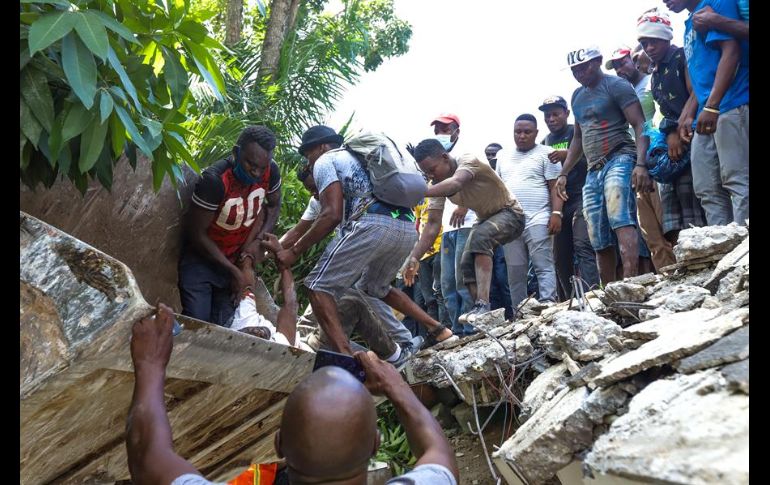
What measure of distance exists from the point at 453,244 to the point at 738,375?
200 inches

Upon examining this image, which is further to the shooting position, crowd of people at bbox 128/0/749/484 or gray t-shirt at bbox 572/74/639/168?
gray t-shirt at bbox 572/74/639/168

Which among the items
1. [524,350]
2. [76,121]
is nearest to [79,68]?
[76,121]

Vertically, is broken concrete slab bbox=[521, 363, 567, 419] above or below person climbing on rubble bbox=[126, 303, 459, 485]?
below

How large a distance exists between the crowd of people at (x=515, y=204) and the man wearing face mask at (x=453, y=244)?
0.01 meters

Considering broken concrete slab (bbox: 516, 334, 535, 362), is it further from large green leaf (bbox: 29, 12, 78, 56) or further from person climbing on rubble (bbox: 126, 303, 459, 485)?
large green leaf (bbox: 29, 12, 78, 56)

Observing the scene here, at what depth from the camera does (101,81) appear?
2.49 meters

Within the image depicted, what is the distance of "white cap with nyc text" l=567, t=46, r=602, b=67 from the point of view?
18.0ft

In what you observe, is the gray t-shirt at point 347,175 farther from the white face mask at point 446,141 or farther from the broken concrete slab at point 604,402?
the broken concrete slab at point 604,402

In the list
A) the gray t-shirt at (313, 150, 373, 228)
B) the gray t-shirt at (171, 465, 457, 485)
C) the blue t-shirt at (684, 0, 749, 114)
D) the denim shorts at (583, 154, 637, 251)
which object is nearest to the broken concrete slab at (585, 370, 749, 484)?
the gray t-shirt at (171, 465, 457, 485)

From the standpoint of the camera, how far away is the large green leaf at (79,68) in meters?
2.17

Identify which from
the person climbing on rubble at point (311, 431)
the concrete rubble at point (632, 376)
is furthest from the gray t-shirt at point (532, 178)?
the person climbing on rubble at point (311, 431)

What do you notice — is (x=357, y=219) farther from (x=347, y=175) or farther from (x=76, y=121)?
(x=76, y=121)

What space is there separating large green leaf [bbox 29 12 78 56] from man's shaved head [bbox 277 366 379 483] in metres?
1.22

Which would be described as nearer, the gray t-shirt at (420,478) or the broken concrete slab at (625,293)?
the gray t-shirt at (420,478)
